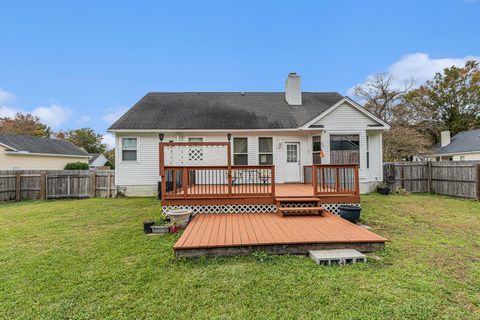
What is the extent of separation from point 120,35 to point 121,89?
17.9ft

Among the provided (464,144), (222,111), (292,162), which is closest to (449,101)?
(464,144)

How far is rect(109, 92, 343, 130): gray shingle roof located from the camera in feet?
36.0

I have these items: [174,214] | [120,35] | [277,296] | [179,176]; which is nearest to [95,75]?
[120,35]

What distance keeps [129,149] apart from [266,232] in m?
8.90

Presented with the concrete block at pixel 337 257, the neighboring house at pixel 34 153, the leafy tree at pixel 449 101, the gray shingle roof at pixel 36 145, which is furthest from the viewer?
the leafy tree at pixel 449 101

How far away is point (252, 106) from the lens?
12766 mm

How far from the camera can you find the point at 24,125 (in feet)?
107

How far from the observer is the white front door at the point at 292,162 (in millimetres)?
10789

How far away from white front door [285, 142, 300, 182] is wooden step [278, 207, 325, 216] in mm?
4749

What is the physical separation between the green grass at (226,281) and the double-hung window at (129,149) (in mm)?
5973

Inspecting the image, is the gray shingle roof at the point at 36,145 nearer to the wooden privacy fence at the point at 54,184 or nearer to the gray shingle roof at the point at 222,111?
the wooden privacy fence at the point at 54,184

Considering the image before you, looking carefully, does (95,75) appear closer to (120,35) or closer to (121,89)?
(121,89)

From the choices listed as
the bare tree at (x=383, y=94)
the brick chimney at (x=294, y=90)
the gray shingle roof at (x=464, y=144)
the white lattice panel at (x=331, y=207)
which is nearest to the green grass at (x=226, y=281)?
the white lattice panel at (x=331, y=207)

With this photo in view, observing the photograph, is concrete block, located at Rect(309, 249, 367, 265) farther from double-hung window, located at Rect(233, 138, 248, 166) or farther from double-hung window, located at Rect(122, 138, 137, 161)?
double-hung window, located at Rect(122, 138, 137, 161)
